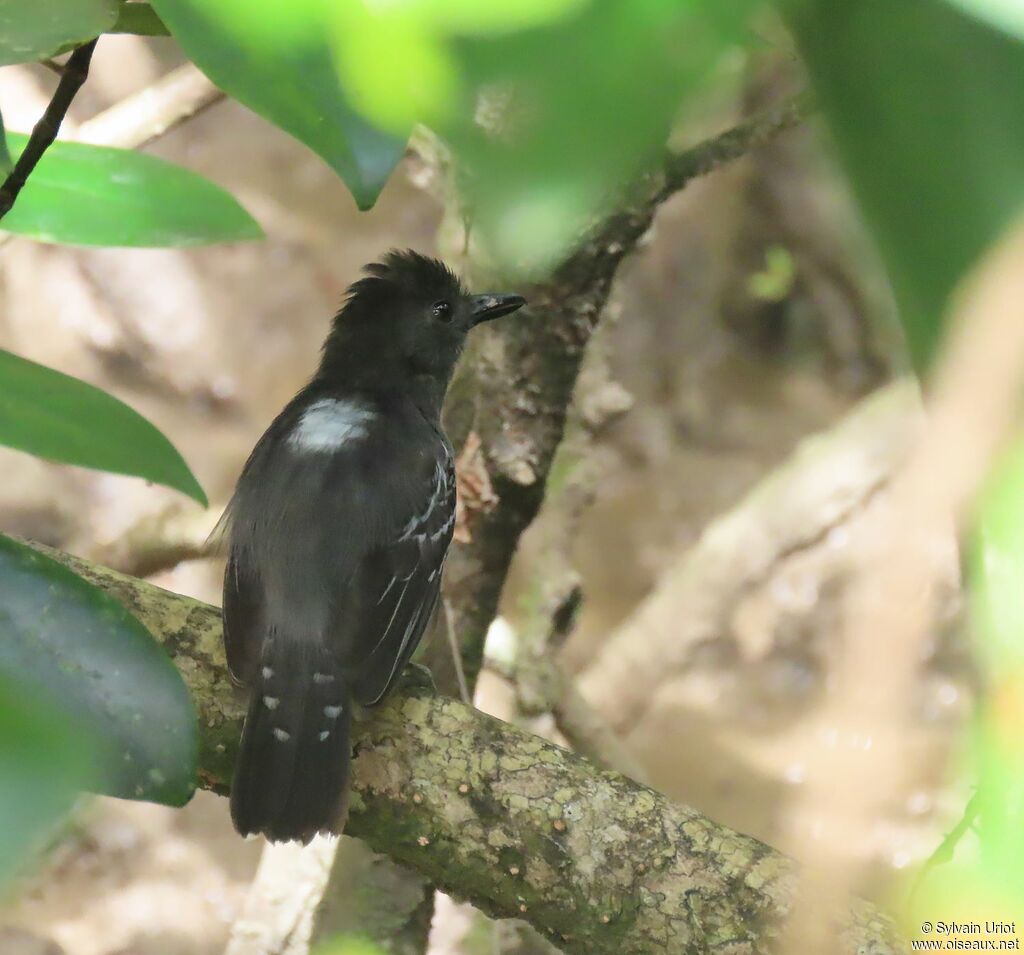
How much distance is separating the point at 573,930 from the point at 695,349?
6.64 metres

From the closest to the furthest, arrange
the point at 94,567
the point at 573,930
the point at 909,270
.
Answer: the point at 909,270
the point at 573,930
the point at 94,567

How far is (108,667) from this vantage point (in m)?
1.40

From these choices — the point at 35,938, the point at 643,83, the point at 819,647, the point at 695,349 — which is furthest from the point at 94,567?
the point at 695,349

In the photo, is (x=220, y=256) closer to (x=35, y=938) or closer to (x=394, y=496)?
(x=35, y=938)

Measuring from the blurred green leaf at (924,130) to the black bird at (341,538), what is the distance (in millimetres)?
2198

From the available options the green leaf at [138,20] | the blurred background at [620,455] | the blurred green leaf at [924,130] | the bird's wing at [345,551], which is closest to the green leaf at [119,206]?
the green leaf at [138,20]

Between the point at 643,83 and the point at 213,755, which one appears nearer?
the point at 643,83

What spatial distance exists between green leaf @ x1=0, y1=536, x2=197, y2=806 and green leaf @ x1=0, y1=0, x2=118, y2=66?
60cm

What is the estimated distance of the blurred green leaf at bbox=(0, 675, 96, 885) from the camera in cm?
45

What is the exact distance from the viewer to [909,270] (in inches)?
13.7

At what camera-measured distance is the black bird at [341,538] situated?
2.43 m

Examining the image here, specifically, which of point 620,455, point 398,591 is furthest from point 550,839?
point 620,455

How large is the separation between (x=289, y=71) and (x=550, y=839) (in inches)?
72.8

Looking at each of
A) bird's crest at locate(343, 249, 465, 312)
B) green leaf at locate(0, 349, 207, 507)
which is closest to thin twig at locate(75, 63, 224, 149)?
bird's crest at locate(343, 249, 465, 312)
